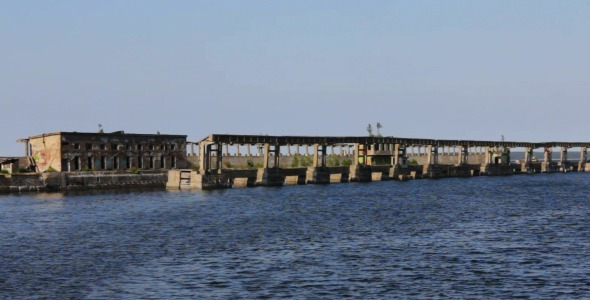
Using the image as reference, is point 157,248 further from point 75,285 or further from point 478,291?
point 478,291

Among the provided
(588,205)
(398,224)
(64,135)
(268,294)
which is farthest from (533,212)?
(64,135)

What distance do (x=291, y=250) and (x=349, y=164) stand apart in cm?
10128

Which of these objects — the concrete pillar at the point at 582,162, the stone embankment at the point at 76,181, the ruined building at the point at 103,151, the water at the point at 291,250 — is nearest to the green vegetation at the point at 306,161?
the ruined building at the point at 103,151

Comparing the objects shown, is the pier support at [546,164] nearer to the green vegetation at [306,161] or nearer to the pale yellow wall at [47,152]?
the green vegetation at [306,161]

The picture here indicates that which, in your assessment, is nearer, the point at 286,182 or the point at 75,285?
the point at 75,285

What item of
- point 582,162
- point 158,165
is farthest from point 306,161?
point 582,162

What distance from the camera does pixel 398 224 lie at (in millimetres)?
52344

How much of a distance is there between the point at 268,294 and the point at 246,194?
56.8 metres

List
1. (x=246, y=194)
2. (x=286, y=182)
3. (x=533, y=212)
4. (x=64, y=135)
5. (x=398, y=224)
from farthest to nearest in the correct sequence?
(x=286, y=182), (x=64, y=135), (x=246, y=194), (x=533, y=212), (x=398, y=224)

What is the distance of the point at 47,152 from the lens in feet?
322

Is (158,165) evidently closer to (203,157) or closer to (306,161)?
(203,157)

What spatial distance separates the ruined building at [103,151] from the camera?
96250 mm

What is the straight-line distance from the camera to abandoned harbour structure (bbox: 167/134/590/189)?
309ft

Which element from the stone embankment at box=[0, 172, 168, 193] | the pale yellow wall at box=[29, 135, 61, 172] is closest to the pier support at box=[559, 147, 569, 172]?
the stone embankment at box=[0, 172, 168, 193]
